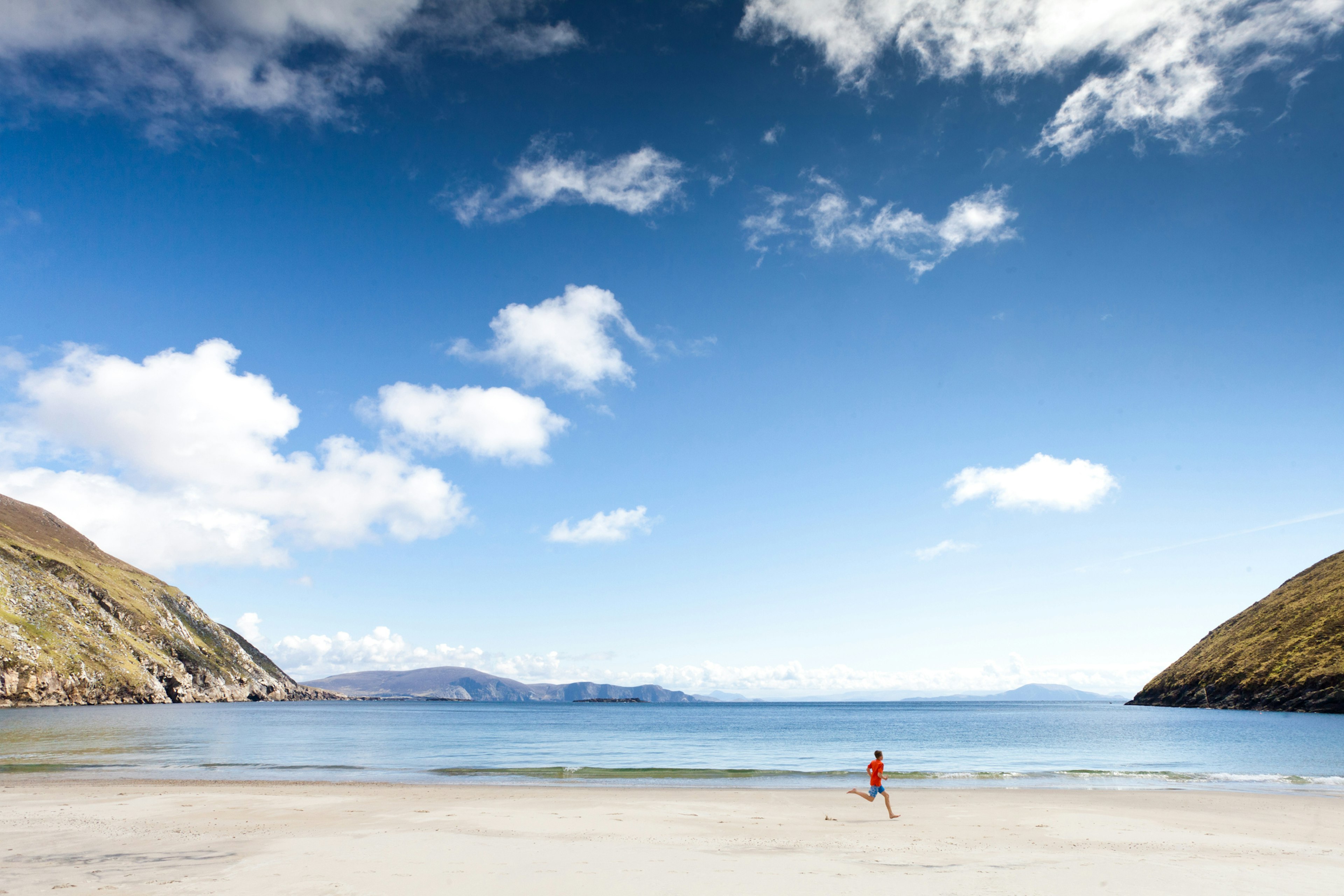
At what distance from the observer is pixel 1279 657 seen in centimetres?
11650

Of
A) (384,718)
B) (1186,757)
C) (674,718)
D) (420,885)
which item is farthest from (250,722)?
(1186,757)

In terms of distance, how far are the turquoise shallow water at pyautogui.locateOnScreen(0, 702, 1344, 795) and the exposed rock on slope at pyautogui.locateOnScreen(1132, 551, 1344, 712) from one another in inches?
285

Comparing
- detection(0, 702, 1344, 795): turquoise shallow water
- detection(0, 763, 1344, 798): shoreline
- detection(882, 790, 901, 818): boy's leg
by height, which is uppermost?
detection(882, 790, 901, 818): boy's leg

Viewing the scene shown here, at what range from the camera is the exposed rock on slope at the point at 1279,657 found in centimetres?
10344

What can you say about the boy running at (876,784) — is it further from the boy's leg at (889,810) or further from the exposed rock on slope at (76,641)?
the exposed rock on slope at (76,641)

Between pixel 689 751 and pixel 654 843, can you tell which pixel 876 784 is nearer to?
pixel 654 843

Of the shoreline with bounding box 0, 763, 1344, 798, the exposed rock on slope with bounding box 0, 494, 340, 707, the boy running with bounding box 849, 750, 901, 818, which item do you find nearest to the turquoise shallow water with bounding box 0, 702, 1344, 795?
the shoreline with bounding box 0, 763, 1344, 798

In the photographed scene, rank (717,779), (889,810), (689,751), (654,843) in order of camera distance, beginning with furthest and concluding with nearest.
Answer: (689,751) < (717,779) < (889,810) < (654,843)

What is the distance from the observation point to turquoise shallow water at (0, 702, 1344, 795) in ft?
130

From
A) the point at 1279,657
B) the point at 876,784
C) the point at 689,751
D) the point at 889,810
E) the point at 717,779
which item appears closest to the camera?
the point at 889,810

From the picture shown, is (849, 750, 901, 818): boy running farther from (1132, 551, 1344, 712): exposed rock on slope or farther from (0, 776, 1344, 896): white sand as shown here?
(1132, 551, 1344, 712): exposed rock on slope

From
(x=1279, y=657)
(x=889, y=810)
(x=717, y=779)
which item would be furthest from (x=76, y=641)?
(x=1279, y=657)

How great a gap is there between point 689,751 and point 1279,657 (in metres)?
120

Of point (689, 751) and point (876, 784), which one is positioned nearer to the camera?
point (876, 784)
